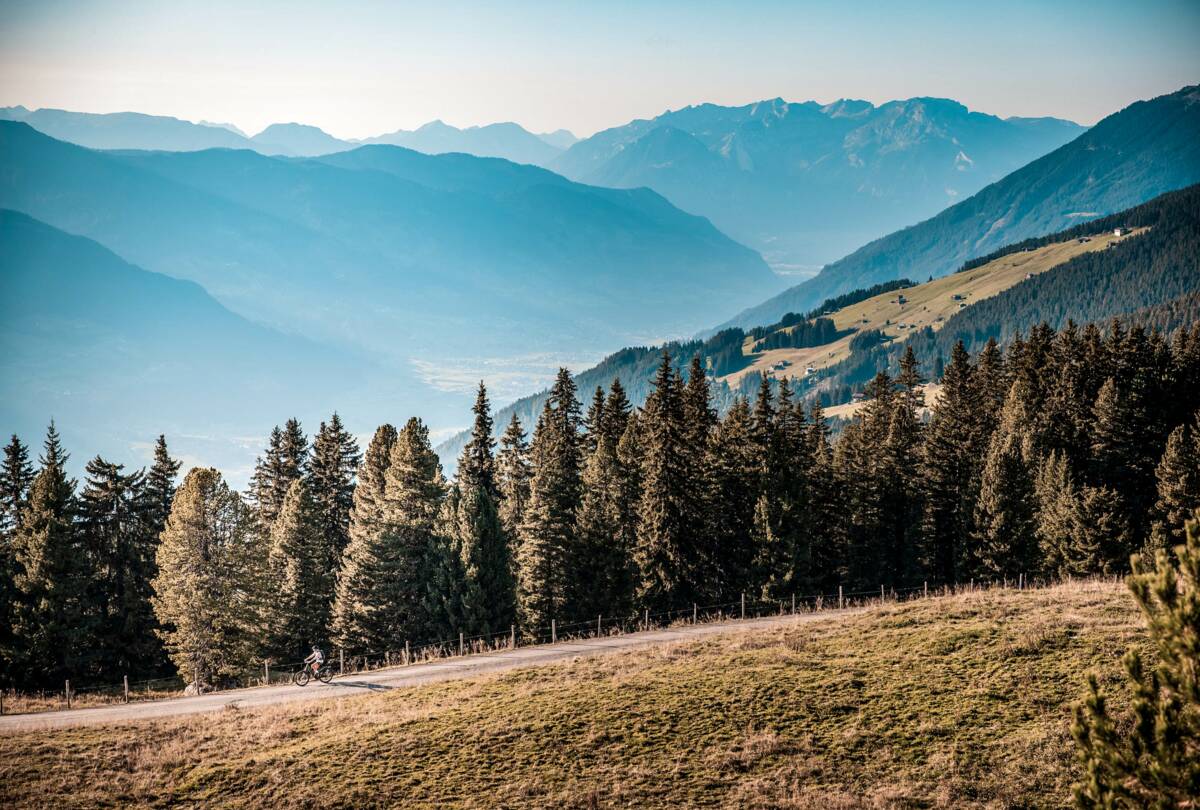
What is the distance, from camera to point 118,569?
200 ft

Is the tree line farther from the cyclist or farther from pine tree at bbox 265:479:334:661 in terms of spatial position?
the cyclist

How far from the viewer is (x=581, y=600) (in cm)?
5925

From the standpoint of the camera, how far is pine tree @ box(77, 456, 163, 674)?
193 ft

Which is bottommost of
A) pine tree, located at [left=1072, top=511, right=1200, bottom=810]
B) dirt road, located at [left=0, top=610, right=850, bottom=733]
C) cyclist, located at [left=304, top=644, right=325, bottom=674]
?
dirt road, located at [left=0, top=610, right=850, bottom=733]

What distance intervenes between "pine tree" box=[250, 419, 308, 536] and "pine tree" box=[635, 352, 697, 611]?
105 feet

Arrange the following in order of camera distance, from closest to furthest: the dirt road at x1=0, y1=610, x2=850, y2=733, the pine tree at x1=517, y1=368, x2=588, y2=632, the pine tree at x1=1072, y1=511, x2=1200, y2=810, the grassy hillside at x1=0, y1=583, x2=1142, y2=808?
the pine tree at x1=1072, y1=511, x2=1200, y2=810
the grassy hillside at x1=0, y1=583, x2=1142, y2=808
the dirt road at x1=0, y1=610, x2=850, y2=733
the pine tree at x1=517, y1=368, x2=588, y2=632

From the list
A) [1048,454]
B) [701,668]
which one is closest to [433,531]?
[701,668]

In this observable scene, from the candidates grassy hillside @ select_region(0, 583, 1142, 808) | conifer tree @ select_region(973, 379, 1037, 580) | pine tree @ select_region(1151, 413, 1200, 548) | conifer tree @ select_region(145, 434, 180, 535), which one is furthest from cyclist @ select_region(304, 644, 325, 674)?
pine tree @ select_region(1151, 413, 1200, 548)

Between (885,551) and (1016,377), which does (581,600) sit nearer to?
(885,551)

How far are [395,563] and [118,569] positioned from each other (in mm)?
22769

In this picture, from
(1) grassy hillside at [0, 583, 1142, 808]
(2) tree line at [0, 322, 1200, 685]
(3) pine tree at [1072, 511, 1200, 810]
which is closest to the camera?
(3) pine tree at [1072, 511, 1200, 810]

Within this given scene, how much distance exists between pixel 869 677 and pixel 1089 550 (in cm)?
3768

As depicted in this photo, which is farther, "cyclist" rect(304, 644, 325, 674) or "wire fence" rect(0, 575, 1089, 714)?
"wire fence" rect(0, 575, 1089, 714)

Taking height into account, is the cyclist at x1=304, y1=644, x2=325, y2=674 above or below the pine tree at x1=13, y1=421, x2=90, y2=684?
below
